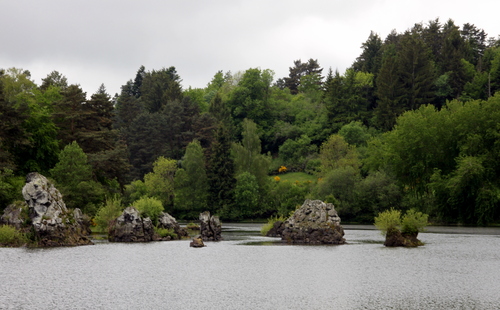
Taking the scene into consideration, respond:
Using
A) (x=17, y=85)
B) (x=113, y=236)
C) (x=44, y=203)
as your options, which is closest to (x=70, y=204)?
(x=113, y=236)

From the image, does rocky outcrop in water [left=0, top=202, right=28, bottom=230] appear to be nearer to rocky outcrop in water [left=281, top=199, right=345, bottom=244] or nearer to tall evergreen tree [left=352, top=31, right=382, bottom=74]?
rocky outcrop in water [left=281, top=199, right=345, bottom=244]

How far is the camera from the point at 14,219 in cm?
5844

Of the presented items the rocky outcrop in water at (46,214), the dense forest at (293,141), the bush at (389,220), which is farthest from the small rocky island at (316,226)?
the dense forest at (293,141)

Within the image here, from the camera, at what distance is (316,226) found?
205ft

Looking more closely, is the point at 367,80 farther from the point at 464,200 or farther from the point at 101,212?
the point at 101,212

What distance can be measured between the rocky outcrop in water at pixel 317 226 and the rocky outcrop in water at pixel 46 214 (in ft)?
76.6

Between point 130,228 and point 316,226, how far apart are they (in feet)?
67.3

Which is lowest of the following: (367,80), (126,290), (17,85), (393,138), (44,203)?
(126,290)

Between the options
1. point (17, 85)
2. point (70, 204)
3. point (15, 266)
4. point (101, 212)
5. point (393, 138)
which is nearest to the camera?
point (15, 266)

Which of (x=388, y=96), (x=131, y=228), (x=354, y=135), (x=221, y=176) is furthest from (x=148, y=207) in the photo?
(x=388, y=96)

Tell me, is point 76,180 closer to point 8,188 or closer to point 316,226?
point 8,188

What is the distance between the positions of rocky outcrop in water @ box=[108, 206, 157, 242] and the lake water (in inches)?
192

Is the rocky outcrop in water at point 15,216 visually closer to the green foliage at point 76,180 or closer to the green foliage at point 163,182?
the green foliage at point 76,180

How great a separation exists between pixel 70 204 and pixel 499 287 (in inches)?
2272
